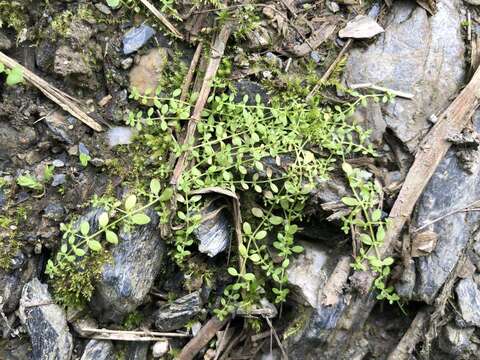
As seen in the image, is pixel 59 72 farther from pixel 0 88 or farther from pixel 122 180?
pixel 122 180

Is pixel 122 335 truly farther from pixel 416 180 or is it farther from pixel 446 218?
pixel 446 218

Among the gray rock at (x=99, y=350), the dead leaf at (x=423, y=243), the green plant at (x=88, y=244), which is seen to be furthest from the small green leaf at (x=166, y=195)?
the dead leaf at (x=423, y=243)

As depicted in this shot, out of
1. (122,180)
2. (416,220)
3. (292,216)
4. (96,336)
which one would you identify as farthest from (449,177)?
(96,336)

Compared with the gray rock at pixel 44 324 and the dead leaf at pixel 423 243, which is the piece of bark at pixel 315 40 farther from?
the gray rock at pixel 44 324

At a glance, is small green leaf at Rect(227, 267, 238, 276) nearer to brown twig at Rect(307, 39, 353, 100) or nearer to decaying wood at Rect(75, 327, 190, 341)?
decaying wood at Rect(75, 327, 190, 341)

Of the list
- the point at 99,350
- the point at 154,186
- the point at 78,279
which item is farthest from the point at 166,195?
the point at 99,350

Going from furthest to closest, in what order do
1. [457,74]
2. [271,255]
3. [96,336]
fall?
[457,74], [271,255], [96,336]
